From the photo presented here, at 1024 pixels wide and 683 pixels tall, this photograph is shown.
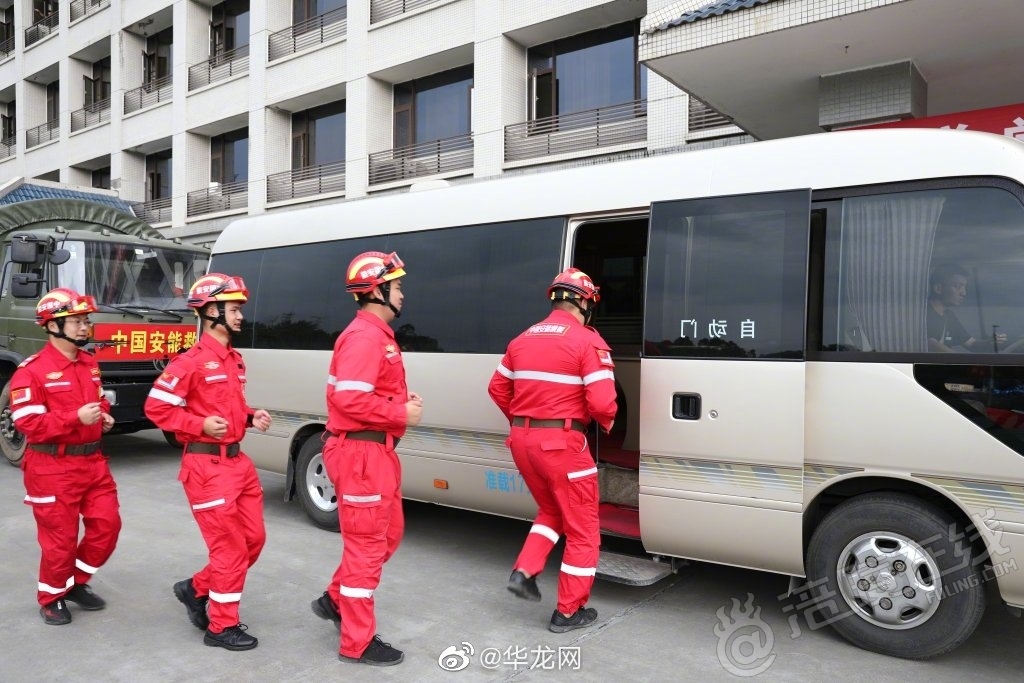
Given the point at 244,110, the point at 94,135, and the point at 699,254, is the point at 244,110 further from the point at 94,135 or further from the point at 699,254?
the point at 699,254

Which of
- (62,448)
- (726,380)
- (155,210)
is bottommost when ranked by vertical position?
(62,448)

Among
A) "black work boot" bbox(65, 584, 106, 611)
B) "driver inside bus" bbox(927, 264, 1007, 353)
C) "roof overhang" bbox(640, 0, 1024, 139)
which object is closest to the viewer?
"driver inside bus" bbox(927, 264, 1007, 353)

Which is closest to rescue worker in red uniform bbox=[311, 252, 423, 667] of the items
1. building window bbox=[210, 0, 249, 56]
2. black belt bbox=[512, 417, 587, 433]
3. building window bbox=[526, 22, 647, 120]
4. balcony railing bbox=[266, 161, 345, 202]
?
black belt bbox=[512, 417, 587, 433]

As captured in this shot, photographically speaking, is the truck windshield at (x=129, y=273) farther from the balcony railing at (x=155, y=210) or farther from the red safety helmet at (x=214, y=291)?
the balcony railing at (x=155, y=210)

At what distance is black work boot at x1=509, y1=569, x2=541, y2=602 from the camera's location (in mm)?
4488

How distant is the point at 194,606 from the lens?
440 cm

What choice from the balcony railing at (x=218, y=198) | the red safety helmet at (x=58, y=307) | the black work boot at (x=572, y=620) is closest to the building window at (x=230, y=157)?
the balcony railing at (x=218, y=198)

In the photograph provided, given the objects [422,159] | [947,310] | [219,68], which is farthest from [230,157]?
[947,310]

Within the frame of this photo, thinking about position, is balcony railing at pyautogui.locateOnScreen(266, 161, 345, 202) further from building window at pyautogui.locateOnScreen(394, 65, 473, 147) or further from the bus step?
the bus step

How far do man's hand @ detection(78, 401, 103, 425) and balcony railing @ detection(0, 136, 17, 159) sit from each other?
3084 centimetres

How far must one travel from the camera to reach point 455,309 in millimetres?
5809

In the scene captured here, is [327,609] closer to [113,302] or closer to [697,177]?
[697,177]

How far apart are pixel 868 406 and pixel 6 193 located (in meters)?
15.2

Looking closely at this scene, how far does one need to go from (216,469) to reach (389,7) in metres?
15.0
